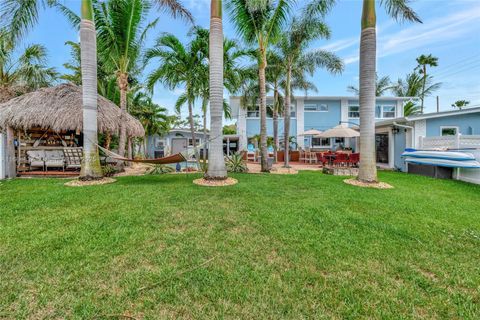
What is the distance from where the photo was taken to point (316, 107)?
798 inches

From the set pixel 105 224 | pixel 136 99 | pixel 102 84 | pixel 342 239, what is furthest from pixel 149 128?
pixel 342 239

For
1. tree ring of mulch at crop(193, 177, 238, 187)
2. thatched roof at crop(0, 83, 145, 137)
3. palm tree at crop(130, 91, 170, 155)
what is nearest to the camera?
tree ring of mulch at crop(193, 177, 238, 187)

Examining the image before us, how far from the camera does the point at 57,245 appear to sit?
288 cm

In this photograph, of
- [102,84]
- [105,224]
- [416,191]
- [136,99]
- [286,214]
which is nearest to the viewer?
[105,224]

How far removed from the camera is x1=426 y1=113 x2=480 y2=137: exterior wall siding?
1129 centimetres

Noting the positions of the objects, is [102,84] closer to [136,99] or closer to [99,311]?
[136,99]

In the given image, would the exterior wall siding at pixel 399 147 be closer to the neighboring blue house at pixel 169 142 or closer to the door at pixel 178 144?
the neighboring blue house at pixel 169 142

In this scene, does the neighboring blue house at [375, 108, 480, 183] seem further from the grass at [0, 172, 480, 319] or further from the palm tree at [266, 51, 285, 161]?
the grass at [0, 172, 480, 319]

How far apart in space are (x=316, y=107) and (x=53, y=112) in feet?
58.1

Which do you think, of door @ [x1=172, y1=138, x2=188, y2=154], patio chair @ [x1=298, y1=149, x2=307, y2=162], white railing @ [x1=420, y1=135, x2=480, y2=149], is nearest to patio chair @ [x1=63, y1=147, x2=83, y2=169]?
door @ [x1=172, y1=138, x2=188, y2=154]

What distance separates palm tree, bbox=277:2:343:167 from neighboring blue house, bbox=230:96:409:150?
22.6 ft

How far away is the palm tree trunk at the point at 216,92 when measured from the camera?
6.81 meters

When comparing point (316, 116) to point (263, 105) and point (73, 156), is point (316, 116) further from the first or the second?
point (73, 156)

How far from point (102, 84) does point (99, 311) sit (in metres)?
15.2
